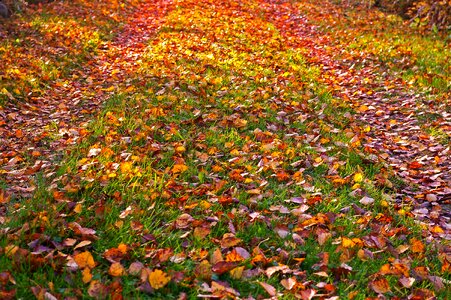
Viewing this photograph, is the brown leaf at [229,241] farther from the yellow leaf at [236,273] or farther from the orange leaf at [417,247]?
the orange leaf at [417,247]

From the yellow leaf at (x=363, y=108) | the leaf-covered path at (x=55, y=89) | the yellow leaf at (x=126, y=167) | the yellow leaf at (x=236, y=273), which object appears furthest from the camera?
the yellow leaf at (x=363, y=108)

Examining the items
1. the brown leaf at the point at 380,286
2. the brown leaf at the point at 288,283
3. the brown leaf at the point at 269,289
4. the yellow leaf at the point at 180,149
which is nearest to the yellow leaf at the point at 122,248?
the brown leaf at the point at 269,289

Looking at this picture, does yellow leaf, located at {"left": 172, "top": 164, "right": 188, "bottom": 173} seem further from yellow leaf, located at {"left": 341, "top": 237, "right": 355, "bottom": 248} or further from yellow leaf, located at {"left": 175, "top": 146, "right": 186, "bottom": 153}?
yellow leaf, located at {"left": 341, "top": 237, "right": 355, "bottom": 248}

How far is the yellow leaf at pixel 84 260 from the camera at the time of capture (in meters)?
2.58

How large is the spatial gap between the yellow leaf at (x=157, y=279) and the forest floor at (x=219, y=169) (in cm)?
1

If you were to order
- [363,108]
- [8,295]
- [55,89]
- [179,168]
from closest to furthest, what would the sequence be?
[8,295]
[179,168]
[363,108]
[55,89]

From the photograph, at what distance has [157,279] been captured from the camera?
2514 mm

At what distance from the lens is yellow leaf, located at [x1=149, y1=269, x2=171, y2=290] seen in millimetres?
2504

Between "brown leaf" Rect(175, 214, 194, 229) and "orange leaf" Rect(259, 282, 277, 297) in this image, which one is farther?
"brown leaf" Rect(175, 214, 194, 229)

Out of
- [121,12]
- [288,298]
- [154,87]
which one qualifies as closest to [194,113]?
[154,87]

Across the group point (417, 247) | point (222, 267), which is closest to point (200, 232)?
point (222, 267)

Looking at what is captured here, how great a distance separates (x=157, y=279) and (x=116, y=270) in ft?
0.77

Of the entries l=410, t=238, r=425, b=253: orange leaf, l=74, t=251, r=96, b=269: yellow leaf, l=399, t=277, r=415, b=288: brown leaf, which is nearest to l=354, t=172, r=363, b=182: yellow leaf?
l=410, t=238, r=425, b=253: orange leaf

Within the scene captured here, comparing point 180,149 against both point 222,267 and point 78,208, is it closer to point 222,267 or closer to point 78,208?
point 78,208
